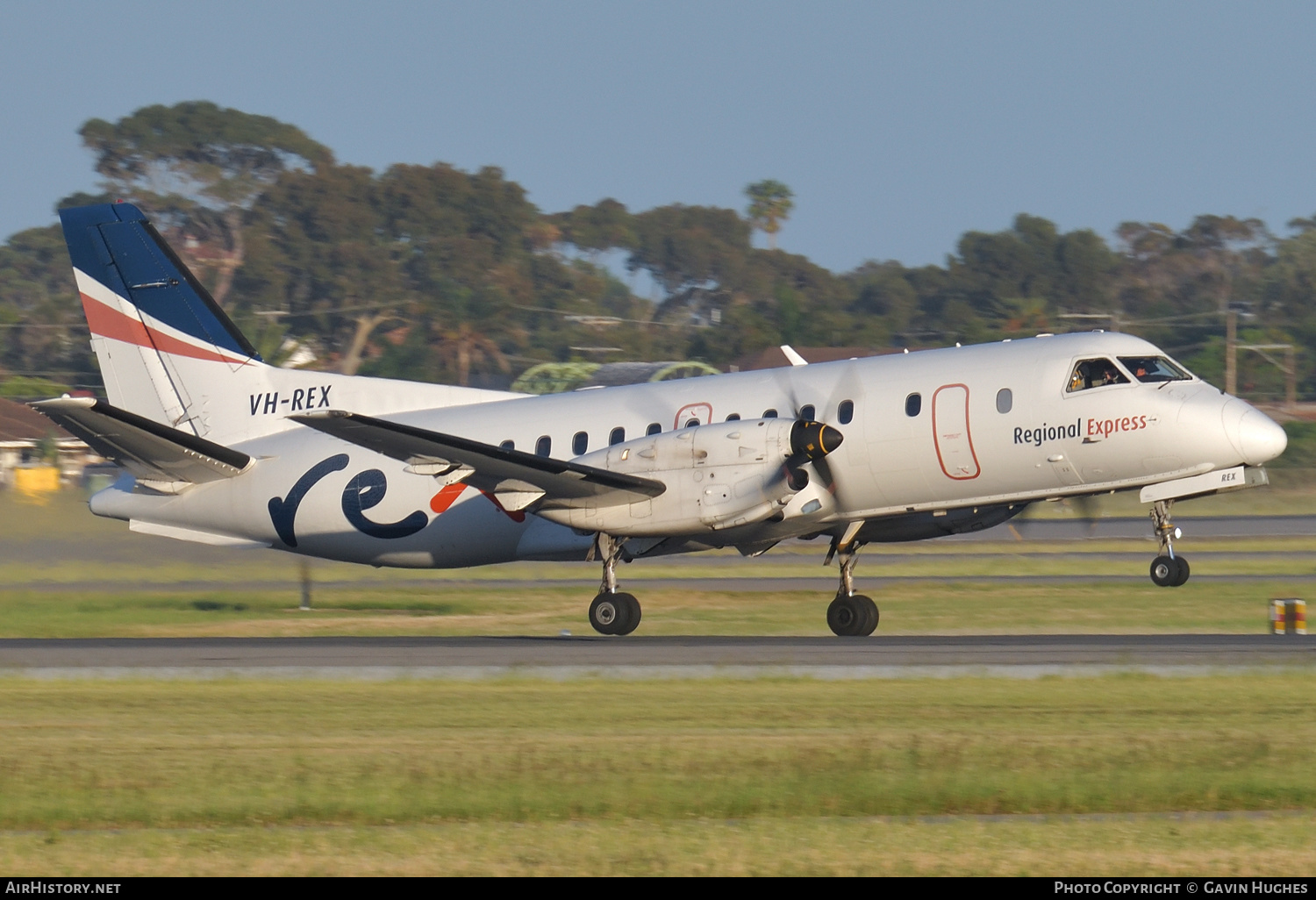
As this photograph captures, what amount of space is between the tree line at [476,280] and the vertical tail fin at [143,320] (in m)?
65.7

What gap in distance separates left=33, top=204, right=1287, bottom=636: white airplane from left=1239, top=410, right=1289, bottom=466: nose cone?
3 centimetres

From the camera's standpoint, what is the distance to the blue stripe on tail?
82.2 ft

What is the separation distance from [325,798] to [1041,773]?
4.94 metres

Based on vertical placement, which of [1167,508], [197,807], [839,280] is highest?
[839,280]

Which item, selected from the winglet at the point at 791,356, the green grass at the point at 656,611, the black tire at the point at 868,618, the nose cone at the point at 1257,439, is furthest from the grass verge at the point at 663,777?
the green grass at the point at 656,611

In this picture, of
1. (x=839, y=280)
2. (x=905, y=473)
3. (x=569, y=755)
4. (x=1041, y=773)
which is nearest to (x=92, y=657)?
(x=569, y=755)

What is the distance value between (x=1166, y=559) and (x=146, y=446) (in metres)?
13.9

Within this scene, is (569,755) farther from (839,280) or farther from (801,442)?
(839,280)

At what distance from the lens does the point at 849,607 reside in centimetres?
2180

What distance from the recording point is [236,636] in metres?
22.9

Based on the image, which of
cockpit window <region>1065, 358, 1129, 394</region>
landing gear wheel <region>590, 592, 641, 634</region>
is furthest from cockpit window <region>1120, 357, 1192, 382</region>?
landing gear wheel <region>590, 592, 641, 634</region>

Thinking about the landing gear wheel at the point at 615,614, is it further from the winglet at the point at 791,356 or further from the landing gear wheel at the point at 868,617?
the winglet at the point at 791,356

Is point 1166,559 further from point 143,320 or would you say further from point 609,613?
point 143,320

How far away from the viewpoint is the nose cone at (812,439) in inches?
776
